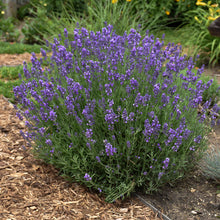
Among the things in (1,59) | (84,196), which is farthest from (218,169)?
(1,59)

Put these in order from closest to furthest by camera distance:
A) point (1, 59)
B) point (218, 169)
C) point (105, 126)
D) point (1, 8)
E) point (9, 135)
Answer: point (105, 126), point (218, 169), point (9, 135), point (1, 59), point (1, 8)

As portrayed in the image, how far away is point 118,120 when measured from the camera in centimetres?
255

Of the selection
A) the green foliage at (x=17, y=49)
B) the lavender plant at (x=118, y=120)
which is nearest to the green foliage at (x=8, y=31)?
the green foliage at (x=17, y=49)

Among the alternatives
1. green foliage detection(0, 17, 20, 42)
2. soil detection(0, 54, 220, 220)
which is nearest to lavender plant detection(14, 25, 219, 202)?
soil detection(0, 54, 220, 220)

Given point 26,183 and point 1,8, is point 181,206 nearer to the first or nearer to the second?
point 26,183

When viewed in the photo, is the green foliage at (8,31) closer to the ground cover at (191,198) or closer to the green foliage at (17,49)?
the green foliage at (17,49)

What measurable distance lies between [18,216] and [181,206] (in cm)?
143

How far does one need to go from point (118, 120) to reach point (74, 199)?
831 mm

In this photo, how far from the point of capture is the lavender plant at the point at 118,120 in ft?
7.86

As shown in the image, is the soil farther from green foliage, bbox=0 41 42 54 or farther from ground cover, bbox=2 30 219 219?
green foliage, bbox=0 41 42 54

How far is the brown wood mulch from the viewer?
93.7 inches

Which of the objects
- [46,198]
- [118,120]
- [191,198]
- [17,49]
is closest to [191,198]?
[191,198]

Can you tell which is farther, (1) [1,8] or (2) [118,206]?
(1) [1,8]

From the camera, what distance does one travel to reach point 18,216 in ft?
7.52
